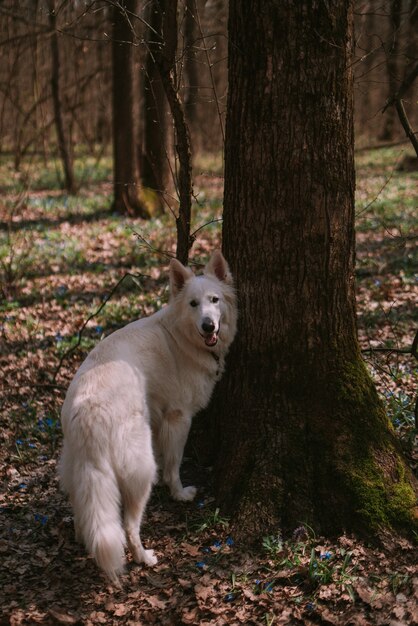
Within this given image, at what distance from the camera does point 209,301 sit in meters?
4.56

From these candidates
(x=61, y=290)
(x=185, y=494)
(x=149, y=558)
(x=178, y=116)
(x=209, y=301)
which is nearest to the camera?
(x=149, y=558)

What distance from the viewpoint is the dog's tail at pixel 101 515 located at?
3.50 m

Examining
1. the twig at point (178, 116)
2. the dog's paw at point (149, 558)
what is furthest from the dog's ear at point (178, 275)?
the dog's paw at point (149, 558)

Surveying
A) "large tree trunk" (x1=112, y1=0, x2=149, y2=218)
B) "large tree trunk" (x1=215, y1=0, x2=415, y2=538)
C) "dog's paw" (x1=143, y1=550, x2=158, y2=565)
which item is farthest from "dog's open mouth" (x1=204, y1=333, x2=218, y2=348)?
"large tree trunk" (x1=112, y1=0, x2=149, y2=218)

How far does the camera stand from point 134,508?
4059mm

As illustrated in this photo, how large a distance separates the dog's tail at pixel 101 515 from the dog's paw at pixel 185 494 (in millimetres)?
943

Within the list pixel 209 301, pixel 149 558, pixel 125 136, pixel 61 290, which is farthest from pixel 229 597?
pixel 125 136

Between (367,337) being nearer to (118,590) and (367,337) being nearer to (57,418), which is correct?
(57,418)

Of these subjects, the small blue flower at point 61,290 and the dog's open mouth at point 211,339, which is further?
the small blue flower at point 61,290

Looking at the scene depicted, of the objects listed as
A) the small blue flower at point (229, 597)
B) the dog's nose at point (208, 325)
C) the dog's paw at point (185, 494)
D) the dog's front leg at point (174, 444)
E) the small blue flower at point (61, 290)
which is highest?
the dog's nose at point (208, 325)

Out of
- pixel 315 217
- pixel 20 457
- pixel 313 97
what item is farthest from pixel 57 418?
pixel 313 97

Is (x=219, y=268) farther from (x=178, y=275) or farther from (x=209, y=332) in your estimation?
(x=209, y=332)

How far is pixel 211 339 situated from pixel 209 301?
0.29 m

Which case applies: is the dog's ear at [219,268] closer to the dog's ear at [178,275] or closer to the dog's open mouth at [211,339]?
the dog's ear at [178,275]
